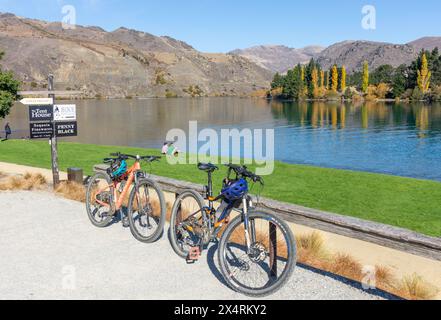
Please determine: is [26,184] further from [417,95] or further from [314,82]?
[314,82]

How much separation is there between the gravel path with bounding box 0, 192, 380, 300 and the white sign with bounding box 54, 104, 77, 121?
4.45 m

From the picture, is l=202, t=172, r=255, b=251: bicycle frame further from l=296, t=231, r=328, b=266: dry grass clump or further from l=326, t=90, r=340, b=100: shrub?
l=326, t=90, r=340, b=100: shrub

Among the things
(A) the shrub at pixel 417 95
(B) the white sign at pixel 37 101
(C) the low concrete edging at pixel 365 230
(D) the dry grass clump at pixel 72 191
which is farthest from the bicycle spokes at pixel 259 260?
(A) the shrub at pixel 417 95

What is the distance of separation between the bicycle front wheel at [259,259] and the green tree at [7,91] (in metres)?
11.7

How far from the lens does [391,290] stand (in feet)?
20.5

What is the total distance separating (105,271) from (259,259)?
2297mm

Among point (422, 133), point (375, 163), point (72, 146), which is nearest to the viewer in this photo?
point (72, 146)

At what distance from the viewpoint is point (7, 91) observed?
15273 millimetres

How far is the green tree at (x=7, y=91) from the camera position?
14961 millimetres

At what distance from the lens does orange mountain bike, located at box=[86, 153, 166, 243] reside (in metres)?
7.82

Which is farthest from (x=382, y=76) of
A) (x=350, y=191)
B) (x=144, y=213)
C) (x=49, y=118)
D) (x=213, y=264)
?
(x=213, y=264)
